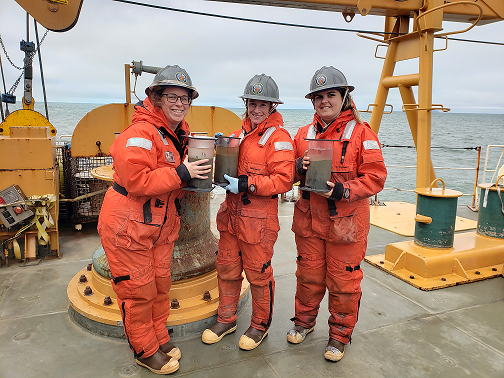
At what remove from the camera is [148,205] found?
2.33 meters

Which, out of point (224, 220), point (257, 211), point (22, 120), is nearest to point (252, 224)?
point (257, 211)

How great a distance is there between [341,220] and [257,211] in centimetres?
60

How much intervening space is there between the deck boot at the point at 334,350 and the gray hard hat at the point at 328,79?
187cm

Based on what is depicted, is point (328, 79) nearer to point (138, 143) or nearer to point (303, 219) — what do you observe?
point (303, 219)

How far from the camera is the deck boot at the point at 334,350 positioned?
2.67 metres

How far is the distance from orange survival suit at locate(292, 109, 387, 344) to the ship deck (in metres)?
0.35

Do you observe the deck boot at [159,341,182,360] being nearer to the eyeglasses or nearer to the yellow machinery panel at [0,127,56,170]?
the eyeglasses

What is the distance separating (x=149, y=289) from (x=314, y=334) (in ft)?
4.72

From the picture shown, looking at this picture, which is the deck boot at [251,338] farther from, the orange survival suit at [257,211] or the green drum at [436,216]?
the green drum at [436,216]

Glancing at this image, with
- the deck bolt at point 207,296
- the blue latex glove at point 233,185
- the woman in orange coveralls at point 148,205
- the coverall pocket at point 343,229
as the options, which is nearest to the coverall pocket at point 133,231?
the woman in orange coveralls at point 148,205

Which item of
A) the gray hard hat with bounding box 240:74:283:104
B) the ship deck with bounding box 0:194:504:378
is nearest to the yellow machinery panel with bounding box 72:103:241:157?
the ship deck with bounding box 0:194:504:378

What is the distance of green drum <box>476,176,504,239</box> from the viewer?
14.9ft

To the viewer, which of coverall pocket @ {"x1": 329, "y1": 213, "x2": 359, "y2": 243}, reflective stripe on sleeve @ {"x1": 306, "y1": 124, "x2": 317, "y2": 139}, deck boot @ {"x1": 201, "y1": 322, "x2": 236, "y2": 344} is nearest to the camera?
coverall pocket @ {"x1": 329, "y1": 213, "x2": 359, "y2": 243}

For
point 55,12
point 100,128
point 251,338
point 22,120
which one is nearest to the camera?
point 251,338
